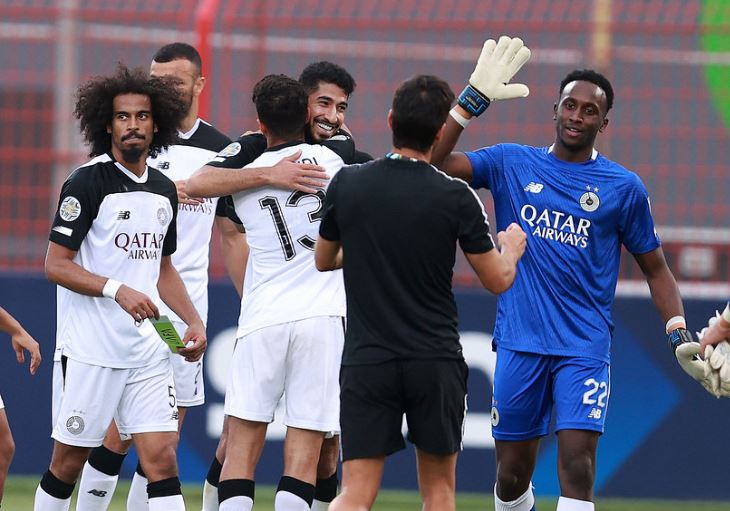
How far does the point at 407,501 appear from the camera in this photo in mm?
9453

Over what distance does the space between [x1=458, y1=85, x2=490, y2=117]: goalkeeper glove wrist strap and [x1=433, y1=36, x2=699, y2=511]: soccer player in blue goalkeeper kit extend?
314mm

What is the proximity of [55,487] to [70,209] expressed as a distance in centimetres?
132

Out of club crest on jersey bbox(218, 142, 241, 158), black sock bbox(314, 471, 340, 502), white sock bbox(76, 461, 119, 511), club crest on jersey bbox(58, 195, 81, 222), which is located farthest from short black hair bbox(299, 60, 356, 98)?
white sock bbox(76, 461, 119, 511)

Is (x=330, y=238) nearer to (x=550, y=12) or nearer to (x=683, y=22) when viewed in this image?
(x=683, y=22)

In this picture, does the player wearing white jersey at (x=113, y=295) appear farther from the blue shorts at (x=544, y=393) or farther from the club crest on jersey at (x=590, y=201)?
the club crest on jersey at (x=590, y=201)

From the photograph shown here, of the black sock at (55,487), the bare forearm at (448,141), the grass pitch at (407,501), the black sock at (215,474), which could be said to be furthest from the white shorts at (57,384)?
the grass pitch at (407,501)

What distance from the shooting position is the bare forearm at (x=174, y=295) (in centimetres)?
659

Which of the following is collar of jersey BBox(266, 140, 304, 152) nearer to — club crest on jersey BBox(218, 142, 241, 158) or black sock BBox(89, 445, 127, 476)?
club crest on jersey BBox(218, 142, 241, 158)

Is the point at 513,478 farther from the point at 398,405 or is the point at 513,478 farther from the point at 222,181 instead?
the point at 222,181

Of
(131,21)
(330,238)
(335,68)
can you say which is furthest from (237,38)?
(330,238)

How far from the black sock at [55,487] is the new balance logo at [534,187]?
258 centimetres

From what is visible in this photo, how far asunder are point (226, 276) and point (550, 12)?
338 centimetres

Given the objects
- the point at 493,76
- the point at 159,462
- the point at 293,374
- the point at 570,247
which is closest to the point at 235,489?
the point at 159,462

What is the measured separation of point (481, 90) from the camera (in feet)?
19.7
